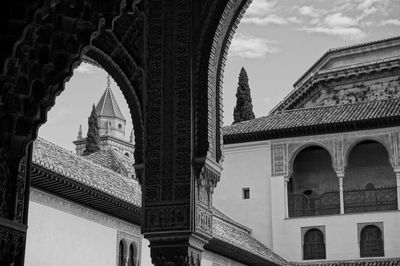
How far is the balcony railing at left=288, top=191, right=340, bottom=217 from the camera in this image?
3181cm

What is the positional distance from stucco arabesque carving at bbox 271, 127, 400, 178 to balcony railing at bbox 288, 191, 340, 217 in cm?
100

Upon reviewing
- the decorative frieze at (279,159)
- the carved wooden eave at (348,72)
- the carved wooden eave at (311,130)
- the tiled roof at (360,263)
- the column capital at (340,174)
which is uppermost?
the carved wooden eave at (348,72)

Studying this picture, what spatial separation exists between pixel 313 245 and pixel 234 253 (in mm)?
5618

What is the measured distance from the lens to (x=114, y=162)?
92.2ft

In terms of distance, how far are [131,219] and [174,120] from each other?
12.9 m

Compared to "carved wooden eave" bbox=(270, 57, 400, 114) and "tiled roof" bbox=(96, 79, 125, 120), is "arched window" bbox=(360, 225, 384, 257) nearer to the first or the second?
"carved wooden eave" bbox=(270, 57, 400, 114)

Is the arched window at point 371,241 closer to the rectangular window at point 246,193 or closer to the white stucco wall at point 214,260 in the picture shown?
the rectangular window at point 246,193

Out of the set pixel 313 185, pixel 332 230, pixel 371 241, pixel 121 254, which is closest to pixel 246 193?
pixel 313 185

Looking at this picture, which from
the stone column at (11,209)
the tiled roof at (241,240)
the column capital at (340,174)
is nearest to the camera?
the stone column at (11,209)

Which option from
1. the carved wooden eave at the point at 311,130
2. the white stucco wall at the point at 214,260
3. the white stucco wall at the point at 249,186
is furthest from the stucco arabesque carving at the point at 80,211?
the carved wooden eave at the point at 311,130

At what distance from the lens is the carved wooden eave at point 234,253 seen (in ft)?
82.1

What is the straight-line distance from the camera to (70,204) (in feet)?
62.7

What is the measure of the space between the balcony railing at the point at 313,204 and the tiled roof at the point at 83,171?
1012 centimetres

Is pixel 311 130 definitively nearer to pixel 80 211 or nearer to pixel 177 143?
pixel 80 211
